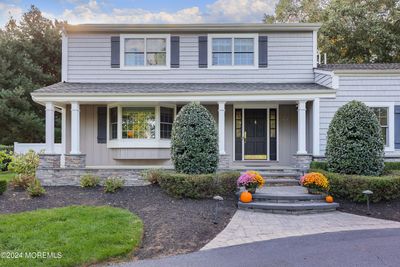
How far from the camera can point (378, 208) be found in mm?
7555

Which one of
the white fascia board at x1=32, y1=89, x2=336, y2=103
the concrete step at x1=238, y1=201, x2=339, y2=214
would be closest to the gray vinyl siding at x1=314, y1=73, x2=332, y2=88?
the white fascia board at x1=32, y1=89, x2=336, y2=103

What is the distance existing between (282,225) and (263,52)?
304 inches

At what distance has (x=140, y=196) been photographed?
8211 mm

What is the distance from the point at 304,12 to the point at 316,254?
24.0m

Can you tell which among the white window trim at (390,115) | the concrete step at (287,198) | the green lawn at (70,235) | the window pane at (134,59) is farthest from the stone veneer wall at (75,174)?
the white window trim at (390,115)

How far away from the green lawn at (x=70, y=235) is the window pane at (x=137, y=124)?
16.3ft

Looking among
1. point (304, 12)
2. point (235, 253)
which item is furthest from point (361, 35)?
point (235, 253)

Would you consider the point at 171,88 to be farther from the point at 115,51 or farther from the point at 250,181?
the point at 250,181

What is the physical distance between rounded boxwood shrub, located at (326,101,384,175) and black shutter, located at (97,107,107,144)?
7.94m

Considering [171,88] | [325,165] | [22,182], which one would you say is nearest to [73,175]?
[22,182]

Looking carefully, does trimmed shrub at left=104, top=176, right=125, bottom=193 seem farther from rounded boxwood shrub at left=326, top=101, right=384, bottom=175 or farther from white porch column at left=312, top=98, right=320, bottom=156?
white porch column at left=312, top=98, right=320, bottom=156

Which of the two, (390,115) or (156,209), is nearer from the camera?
(156,209)

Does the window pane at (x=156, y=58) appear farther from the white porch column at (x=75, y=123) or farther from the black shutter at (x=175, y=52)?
the white porch column at (x=75, y=123)

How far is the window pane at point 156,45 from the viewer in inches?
487
